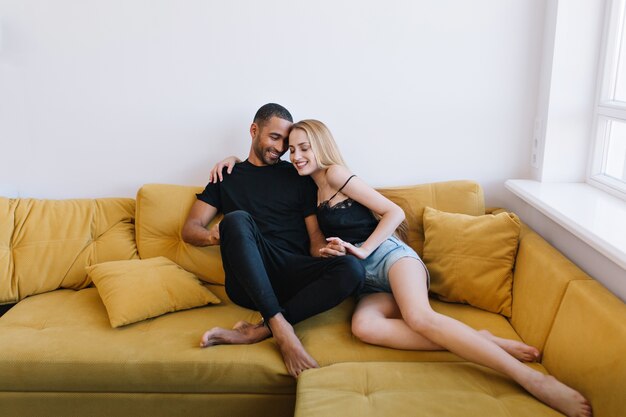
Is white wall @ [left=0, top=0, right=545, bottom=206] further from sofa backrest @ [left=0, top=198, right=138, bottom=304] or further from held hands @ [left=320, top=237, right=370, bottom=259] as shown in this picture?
held hands @ [left=320, top=237, right=370, bottom=259]

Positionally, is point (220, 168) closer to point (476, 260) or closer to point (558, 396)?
point (476, 260)

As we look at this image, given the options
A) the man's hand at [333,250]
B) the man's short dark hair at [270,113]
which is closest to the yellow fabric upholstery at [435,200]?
the man's hand at [333,250]

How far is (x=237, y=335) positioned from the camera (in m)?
2.04

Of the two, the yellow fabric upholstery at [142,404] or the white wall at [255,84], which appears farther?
the white wall at [255,84]

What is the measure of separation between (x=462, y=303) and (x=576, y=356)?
0.64 meters

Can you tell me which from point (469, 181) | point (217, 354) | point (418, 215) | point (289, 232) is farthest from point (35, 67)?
point (469, 181)

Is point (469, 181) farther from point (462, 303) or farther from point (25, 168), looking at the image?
point (25, 168)

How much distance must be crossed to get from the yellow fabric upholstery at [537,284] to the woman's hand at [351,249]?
24.0 inches

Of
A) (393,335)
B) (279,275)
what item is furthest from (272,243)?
(393,335)

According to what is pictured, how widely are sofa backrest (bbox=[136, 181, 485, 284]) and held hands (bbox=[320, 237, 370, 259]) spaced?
38cm

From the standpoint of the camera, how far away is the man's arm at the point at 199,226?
244 cm

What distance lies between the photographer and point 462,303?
229 cm

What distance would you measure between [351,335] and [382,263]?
1.06 ft

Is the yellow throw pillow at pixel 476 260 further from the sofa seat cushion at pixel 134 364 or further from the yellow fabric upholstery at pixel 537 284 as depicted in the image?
the sofa seat cushion at pixel 134 364
